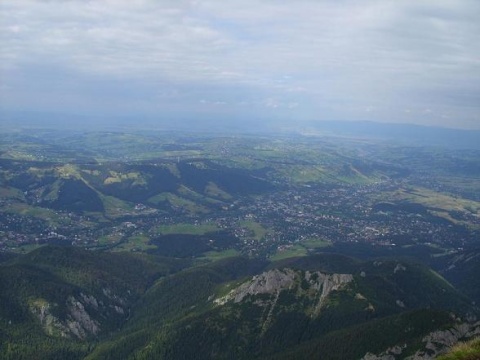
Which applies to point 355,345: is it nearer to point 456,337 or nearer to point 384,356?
point 384,356

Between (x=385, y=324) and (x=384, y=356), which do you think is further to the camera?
(x=385, y=324)

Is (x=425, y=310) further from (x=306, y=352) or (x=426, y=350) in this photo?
(x=306, y=352)

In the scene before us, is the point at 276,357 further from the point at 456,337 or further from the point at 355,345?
the point at 456,337

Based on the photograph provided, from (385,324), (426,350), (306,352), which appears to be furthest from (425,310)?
(306,352)

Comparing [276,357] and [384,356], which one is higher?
[384,356]

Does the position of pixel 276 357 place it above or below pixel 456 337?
below

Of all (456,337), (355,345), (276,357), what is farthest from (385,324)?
(276,357)

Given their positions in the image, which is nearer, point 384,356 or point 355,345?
point 384,356
